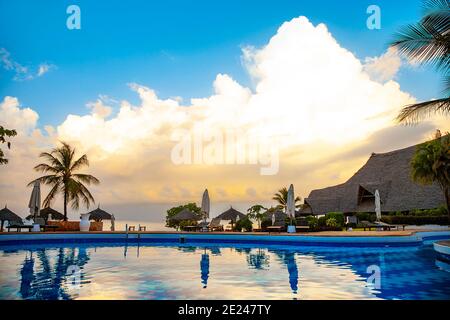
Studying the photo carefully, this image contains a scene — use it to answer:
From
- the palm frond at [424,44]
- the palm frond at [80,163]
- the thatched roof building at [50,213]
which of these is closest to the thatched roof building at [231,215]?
the palm frond at [80,163]

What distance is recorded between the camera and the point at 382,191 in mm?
35406

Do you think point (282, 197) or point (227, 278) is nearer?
point (227, 278)

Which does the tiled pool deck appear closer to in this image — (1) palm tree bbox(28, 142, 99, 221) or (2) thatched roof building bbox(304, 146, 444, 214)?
(1) palm tree bbox(28, 142, 99, 221)

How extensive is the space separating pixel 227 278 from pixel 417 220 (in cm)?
2489

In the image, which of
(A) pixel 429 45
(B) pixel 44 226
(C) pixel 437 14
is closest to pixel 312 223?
(A) pixel 429 45

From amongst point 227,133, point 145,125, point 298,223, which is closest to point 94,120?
point 145,125

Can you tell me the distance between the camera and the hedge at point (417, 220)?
90.2ft

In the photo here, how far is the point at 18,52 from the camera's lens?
14195 millimetres

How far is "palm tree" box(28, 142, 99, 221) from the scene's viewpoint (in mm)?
25578

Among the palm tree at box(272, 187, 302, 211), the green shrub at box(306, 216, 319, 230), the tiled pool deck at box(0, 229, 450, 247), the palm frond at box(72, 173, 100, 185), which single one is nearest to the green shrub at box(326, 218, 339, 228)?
the green shrub at box(306, 216, 319, 230)

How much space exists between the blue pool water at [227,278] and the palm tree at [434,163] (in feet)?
42.8

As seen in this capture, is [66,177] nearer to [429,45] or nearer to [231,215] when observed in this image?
[231,215]

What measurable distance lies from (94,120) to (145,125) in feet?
9.10

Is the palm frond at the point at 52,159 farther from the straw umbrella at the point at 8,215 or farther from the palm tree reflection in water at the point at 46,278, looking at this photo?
the palm tree reflection in water at the point at 46,278
